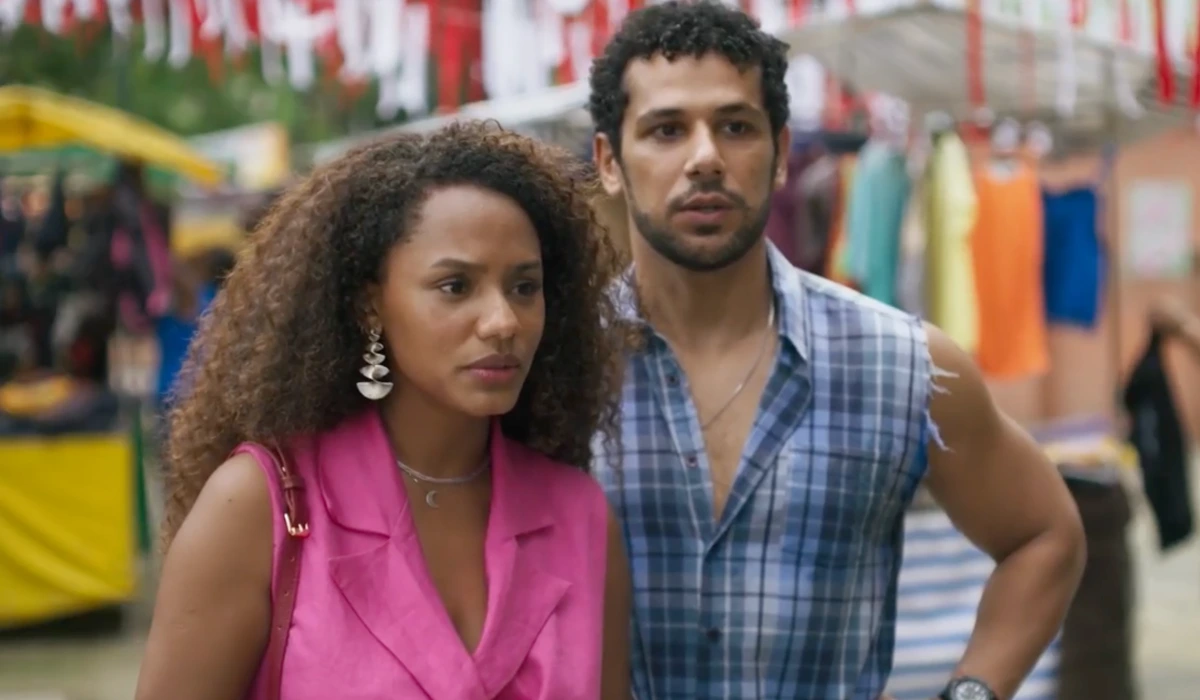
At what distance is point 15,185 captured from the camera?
548 inches

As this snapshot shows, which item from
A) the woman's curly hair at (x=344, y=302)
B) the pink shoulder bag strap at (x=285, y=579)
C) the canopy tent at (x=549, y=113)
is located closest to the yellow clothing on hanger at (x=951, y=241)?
the canopy tent at (x=549, y=113)

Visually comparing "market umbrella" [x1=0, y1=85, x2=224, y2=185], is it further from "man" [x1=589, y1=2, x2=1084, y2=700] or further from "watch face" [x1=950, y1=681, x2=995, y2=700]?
"watch face" [x1=950, y1=681, x2=995, y2=700]

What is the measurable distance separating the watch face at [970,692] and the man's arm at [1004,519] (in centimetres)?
2

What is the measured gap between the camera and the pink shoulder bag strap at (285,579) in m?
2.06

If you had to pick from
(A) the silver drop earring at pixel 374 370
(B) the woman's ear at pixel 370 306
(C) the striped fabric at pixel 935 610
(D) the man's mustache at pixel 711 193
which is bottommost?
(C) the striped fabric at pixel 935 610

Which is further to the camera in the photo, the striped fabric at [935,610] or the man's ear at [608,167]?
the striped fabric at [935,610]

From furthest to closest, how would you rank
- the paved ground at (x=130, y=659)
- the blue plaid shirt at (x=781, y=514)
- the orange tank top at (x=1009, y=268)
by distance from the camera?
the orange tank top at (x=1009, y=268) < the paved ground at (x=130, y=659) < the blue plaid shirt at (x=781, y=514)

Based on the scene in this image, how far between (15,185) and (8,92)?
14.6 ft

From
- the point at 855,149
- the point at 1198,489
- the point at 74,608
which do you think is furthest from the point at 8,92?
the point at 1198,489

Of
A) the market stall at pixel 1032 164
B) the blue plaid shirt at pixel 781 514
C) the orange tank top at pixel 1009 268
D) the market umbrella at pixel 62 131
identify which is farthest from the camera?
the market umbrella at pixel 62 131

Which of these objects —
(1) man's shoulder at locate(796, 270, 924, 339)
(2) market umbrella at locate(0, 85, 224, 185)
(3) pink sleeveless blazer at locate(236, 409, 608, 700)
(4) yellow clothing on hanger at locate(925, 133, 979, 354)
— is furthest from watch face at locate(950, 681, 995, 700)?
(2) market umbrella at locate(0, 85, 224, 185)

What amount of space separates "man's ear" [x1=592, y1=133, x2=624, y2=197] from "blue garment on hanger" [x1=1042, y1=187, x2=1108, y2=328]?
642 cm

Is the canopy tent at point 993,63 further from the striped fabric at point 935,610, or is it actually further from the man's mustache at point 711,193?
the man's mustache at point 711,193

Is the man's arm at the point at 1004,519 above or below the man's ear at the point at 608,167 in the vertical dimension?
below
